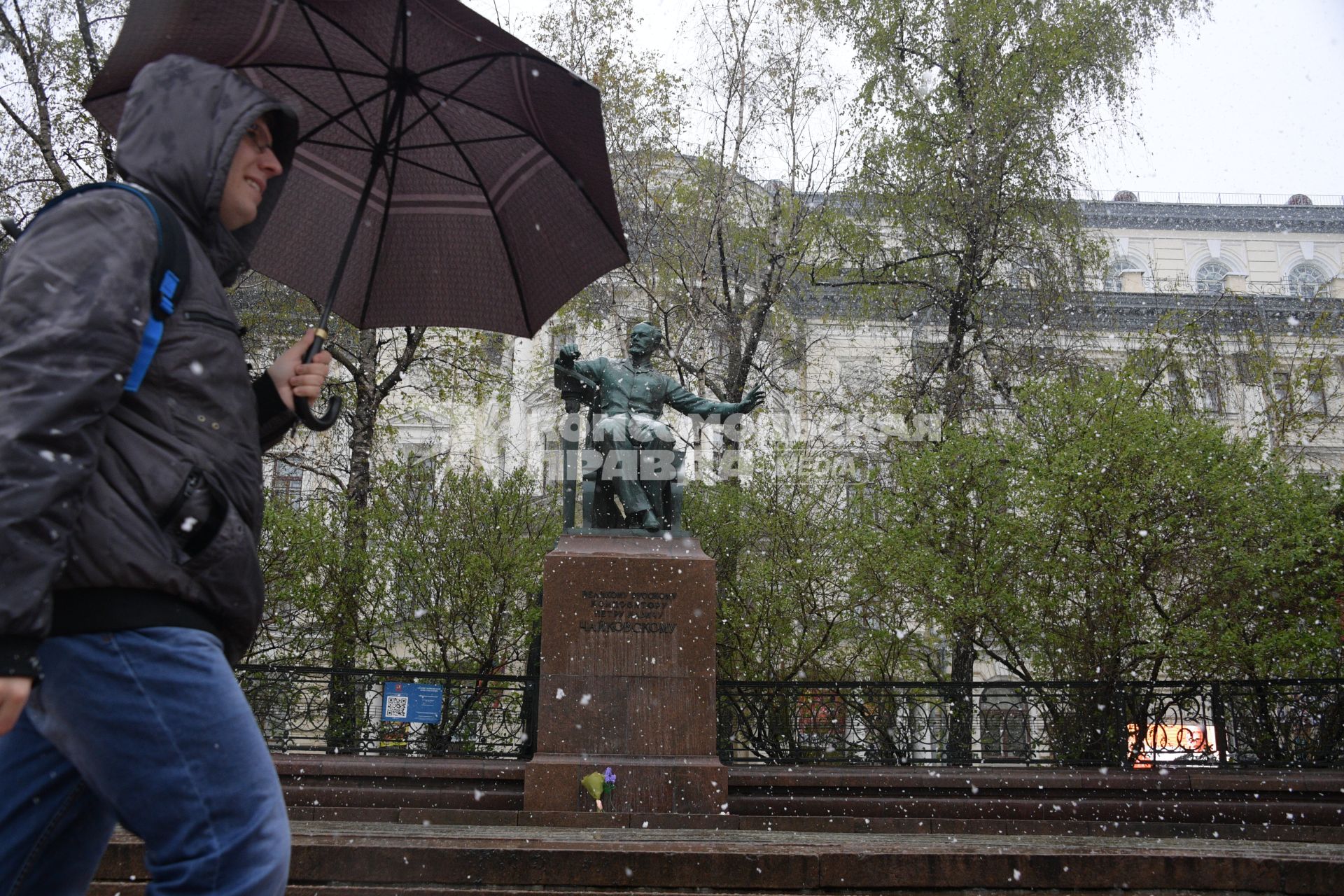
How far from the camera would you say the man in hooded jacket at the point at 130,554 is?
1534 mm

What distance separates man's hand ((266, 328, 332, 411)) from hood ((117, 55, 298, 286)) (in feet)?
1.30

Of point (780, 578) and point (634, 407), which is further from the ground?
point (634, 407)

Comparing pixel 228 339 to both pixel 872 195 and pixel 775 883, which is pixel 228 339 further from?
pixel 872 195

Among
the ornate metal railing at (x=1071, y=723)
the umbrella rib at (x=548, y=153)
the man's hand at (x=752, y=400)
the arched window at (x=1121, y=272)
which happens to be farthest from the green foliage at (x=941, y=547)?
the arched window at (x=1121, y=272)

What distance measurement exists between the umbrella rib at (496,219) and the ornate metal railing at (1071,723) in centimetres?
676

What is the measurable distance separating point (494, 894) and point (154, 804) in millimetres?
3025

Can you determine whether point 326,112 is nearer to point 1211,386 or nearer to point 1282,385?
point 1211,386

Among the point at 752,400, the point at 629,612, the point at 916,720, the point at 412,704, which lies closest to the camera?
the point at 629,612

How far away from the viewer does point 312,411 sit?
242 centimetres

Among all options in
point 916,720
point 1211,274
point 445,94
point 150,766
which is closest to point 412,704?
point 916,720

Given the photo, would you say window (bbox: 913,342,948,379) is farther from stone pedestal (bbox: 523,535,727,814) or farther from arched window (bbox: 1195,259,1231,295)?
arched window (bbox: 1195,259,1231,295)

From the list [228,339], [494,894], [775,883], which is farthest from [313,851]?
[228,339]

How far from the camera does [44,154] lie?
1377 centimetres

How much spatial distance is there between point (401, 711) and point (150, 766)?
10.1 metres
